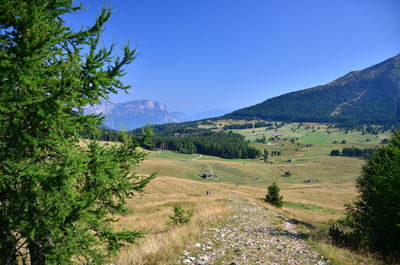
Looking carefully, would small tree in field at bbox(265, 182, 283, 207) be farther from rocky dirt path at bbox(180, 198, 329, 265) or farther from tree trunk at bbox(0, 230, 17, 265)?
tree trunk at bbox(0, 230, 17, 265)

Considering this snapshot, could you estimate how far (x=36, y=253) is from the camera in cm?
623

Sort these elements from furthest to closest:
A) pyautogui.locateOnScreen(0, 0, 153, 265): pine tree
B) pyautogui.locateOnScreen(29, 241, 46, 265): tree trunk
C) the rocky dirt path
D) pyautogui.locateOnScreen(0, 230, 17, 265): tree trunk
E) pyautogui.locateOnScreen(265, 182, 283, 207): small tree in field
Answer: pyautogui.locateOnScreen(265, 182, 283, 207): small tree in field < the rocky dirt path < pyautogui.locateOnScreen(29, 241, 46, 265): tree trunk < pyautogui.locateOnScreen(0, 230, 17, 265): tree trunk < pyautogui.locateOnScreen(0, 0, 153, 265): pine tree

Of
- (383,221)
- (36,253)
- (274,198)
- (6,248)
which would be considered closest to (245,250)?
(36,253)

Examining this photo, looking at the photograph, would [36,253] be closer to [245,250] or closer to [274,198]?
[245,250]

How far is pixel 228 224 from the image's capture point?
1342cm

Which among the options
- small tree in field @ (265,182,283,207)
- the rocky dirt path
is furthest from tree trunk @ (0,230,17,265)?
small tree in field @ (265,182,283,207)

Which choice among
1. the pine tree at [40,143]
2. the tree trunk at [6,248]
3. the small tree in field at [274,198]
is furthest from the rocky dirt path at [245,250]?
the small tree in field at [274,198]

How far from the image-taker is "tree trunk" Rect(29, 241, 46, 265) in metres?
5.98

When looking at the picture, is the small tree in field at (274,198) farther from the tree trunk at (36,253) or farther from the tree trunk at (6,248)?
the tree trunk at (6,248)

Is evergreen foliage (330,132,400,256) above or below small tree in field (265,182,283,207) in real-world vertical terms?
above

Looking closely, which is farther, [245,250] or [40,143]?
[245,250]

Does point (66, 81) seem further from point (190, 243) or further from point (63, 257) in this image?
point (190, 243)

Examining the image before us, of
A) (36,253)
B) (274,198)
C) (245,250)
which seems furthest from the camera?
(274,198)

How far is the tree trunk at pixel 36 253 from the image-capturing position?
19.6 feet
